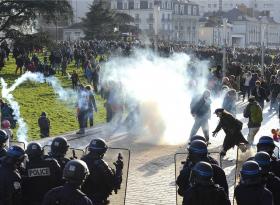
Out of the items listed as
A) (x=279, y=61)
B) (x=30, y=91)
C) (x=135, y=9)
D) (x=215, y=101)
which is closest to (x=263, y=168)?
(x=215, y=101)

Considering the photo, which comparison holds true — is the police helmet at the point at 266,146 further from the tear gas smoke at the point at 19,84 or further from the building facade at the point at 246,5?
the building facade at the point at 246,5

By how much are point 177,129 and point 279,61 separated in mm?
31863

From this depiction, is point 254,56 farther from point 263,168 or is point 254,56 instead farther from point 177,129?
point 263,168

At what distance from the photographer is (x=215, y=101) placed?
25156mm

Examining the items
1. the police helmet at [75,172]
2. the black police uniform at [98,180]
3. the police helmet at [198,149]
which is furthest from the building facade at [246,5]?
the police helmet at [75,172]

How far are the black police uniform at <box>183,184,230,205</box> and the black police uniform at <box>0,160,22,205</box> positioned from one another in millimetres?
2085

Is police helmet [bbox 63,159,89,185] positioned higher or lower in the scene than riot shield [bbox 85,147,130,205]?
higher

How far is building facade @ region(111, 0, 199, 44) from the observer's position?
114625 mm

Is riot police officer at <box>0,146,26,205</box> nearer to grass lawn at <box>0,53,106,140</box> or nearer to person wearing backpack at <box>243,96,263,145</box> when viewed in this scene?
person wearing backpack at <box>243,96,263,145</box>

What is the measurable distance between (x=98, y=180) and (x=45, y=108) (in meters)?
17.1

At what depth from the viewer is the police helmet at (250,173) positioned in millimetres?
6223

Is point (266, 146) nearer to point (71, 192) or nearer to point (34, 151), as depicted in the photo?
point (34, 151)

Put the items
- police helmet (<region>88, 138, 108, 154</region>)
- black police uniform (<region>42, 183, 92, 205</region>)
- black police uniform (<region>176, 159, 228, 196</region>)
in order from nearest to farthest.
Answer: black police uniform (<region>42, 183, 92, 205</region>), black police uniform (<region>176, 159, 228, 196</region>), police helmet (<region>88, 138, 108, 154</region>)

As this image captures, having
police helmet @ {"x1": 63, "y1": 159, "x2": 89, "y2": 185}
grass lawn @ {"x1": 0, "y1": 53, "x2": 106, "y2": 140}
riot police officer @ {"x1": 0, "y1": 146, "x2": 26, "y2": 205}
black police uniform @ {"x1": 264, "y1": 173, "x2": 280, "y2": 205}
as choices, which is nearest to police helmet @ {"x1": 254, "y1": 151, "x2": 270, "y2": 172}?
black police uniform @ {"x1": 264, "y1": 173, "x2": 280, "y2": 205}
